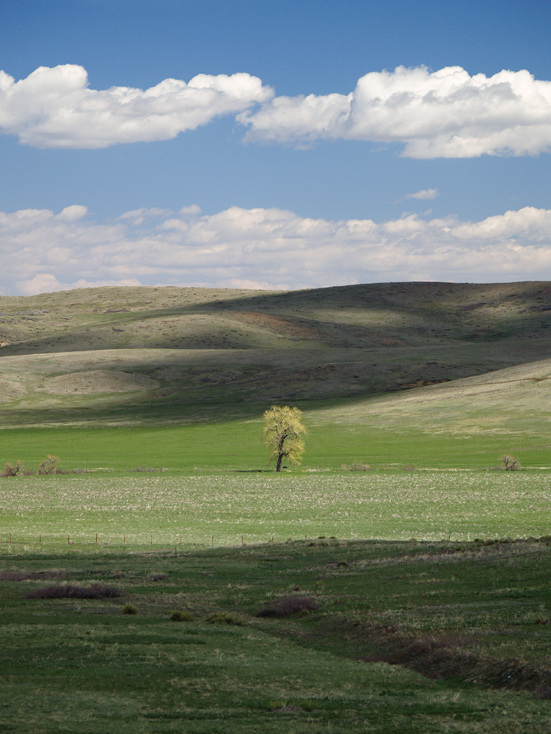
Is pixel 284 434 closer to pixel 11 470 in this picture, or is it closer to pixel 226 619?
pixel 11 470

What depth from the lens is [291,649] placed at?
18.0 m

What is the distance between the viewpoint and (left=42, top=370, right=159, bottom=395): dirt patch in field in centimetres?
14600

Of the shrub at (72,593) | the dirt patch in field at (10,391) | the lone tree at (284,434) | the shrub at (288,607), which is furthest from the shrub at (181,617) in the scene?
the dirt patch in field at (10,391)

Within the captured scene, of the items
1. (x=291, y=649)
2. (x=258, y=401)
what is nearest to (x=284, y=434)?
(x=258, y=401)

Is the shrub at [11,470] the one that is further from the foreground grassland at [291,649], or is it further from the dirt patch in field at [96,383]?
the dirt patch in field at [96,383]

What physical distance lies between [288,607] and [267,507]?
30117 millimetres

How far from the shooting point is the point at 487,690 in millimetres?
13922

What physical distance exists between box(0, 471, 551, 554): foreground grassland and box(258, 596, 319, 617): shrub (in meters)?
16.2

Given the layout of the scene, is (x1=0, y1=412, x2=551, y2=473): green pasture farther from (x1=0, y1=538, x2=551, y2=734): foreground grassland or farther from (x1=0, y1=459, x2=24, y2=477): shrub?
(x1=0, y1=538, x2=551, y2=734): foreground grassland

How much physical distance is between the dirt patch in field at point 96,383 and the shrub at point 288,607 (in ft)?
418

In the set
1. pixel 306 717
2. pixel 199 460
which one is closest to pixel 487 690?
pixel 306 717

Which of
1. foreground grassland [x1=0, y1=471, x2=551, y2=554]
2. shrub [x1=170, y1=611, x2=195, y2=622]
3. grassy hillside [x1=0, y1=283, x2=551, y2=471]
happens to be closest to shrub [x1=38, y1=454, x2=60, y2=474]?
foreground grassland [x1=0, y1=471, x2=551, y2=554]

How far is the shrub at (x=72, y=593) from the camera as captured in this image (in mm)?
24156

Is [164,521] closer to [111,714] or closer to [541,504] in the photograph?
[541,504]
